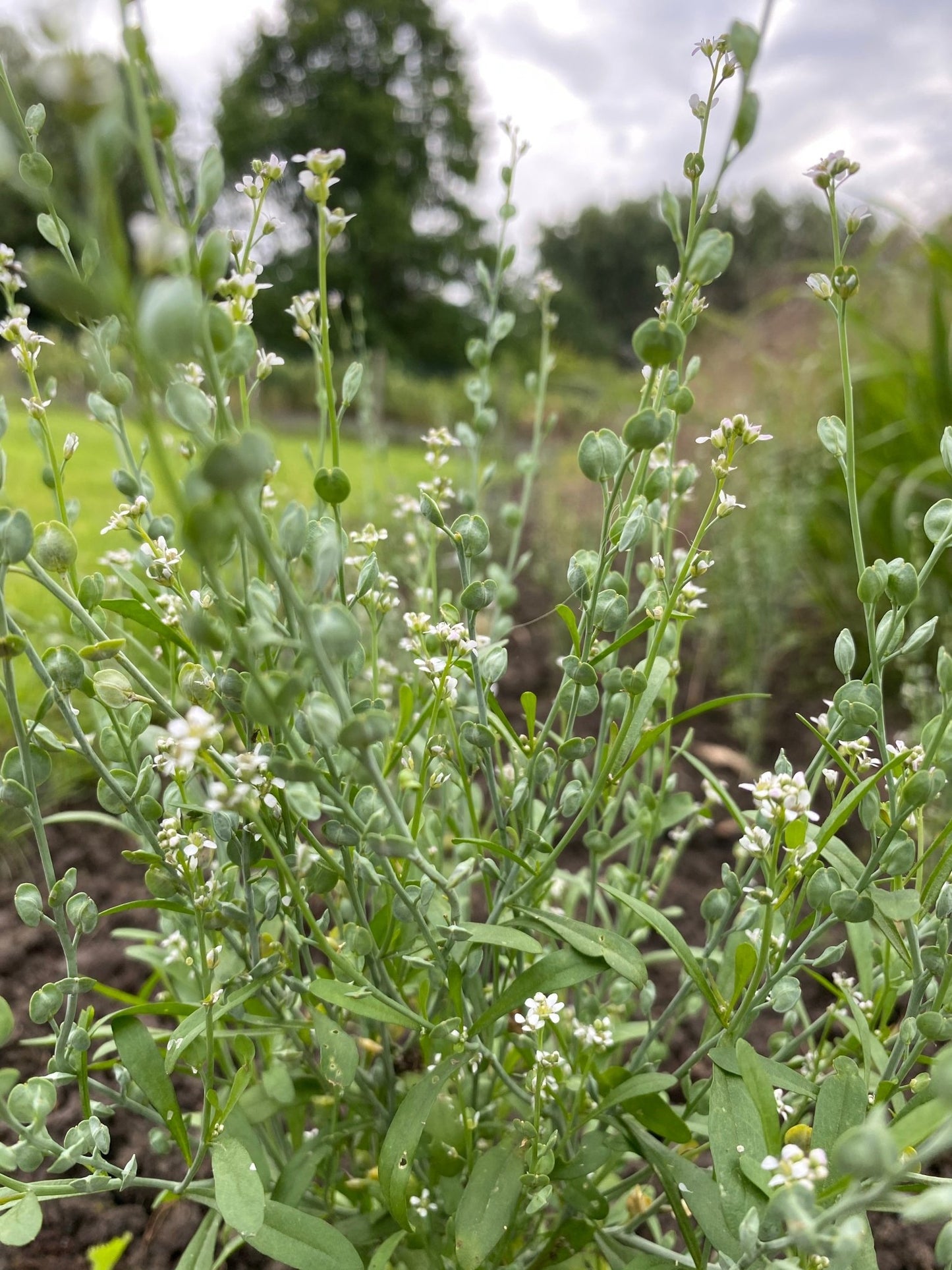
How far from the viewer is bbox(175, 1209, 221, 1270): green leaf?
0.86 m

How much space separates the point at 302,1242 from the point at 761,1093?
387mm

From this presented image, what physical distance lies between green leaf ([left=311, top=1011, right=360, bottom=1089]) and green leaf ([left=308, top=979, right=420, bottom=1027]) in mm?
60

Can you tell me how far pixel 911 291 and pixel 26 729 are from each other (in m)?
4.26

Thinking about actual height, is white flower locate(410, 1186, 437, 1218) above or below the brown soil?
above

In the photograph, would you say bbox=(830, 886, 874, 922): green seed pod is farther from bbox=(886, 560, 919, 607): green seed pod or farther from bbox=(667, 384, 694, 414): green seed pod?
bbox=(667, 384, 694, 414): green seed pod

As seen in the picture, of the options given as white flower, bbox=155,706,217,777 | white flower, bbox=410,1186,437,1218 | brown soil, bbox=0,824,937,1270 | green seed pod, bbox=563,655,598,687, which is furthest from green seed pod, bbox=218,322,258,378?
brown soil, bbox=0,824,937,1270

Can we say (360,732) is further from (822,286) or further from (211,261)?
(822,286)

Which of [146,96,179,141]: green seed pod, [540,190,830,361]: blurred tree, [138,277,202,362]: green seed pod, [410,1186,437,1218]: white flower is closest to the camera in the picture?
[138,277,202,362]: green seed pod

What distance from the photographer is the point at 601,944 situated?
0.80 metres

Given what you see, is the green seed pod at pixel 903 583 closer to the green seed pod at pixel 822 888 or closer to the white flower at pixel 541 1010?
the green seed pod at pixel 822 888

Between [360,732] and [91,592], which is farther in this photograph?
[91,592]

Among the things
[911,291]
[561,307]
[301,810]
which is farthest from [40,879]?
[561,307]

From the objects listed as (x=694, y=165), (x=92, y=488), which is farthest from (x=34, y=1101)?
(x=92, y=488)

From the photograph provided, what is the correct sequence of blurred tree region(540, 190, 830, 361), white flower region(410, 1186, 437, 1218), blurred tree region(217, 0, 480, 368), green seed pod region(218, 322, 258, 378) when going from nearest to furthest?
green seed pod region(218, 322, 258, 378) < white flower region(410, 1186, 437, 1218) < blurred tree region(217, 0, 480, 368) < blurred tree region(540, 190, 830, 361)
